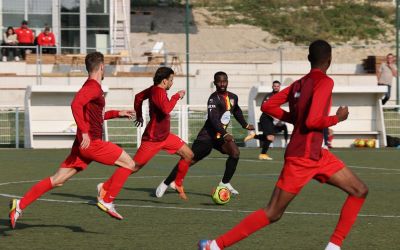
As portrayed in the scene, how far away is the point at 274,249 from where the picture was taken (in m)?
10.4

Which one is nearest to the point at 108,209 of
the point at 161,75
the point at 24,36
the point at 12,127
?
the point at 161,75

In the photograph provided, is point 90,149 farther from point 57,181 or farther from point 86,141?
point 57,181

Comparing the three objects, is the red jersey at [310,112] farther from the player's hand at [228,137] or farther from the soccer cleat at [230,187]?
the player's hand at [228,137]

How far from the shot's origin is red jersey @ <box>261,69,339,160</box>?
29.6ft

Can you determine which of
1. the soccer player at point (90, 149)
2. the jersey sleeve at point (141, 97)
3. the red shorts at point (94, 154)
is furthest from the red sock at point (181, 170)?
the red shorts at point (94, 154)

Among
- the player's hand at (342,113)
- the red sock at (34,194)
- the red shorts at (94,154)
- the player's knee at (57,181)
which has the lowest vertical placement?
the red sock at (34,194)

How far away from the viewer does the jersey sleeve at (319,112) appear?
901cm

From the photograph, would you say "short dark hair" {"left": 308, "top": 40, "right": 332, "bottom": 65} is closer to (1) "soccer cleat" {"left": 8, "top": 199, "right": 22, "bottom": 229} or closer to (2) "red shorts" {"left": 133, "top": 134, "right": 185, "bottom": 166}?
(1) "soccer cleat" {"left": 8, "top": 199, "right": 22, "bottom": 229}

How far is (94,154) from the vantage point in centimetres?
1166

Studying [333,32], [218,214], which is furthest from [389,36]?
[218,214]

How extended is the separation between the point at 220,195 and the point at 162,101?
4.68 ft

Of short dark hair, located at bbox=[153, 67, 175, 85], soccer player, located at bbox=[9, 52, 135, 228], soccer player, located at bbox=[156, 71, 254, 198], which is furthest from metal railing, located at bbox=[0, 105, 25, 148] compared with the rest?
soccer player, located at bbox=[9, 52, 135, 228]

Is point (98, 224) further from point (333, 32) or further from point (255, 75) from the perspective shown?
point (333, 32)

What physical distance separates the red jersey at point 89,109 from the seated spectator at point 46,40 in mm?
27062
